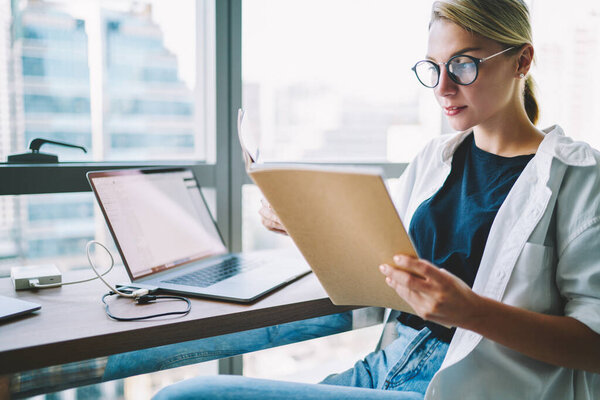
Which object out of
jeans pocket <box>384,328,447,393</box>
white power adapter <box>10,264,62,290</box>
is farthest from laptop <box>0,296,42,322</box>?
jeans pocket <box>384,328,447,393</box>

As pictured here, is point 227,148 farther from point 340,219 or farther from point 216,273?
point 340,219

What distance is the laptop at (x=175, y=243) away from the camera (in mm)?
1090

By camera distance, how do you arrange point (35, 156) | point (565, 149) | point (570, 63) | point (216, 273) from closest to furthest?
point (565, 149) → point (216, 273) → point (35, 156) → point (570, 63)

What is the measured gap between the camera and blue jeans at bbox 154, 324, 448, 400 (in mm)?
855

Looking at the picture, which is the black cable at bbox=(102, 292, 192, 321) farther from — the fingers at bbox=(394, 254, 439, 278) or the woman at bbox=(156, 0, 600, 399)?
the fingers at bbox=(394, 254, 439, 278)

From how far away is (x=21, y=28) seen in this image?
1.38 m

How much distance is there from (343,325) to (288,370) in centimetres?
102

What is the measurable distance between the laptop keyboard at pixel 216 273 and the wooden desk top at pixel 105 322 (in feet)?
0.34

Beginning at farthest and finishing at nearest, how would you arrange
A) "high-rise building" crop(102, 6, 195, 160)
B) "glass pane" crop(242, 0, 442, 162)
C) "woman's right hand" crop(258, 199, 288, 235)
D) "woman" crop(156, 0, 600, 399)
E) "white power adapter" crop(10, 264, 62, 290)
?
1. "glass pane" crop(242, 0, 442, 162)
2. "high-rise building" crop(102, 6, 195, 160)
3. "woman's right hand" crop(258, 199, 288, 235)
4. "white power adapter" crop(10, 264, 62, 290)
5. "woman" crop(156, 0, 600, 399)

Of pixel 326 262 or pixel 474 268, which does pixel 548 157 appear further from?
pixel 326 262

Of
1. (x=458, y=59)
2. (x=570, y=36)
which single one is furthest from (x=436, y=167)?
(x=570, y=36)

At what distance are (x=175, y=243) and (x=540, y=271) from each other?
2.81 ft

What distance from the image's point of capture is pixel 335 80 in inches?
76.4

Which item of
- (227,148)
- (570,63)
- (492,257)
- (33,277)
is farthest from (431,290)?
(570,63)
